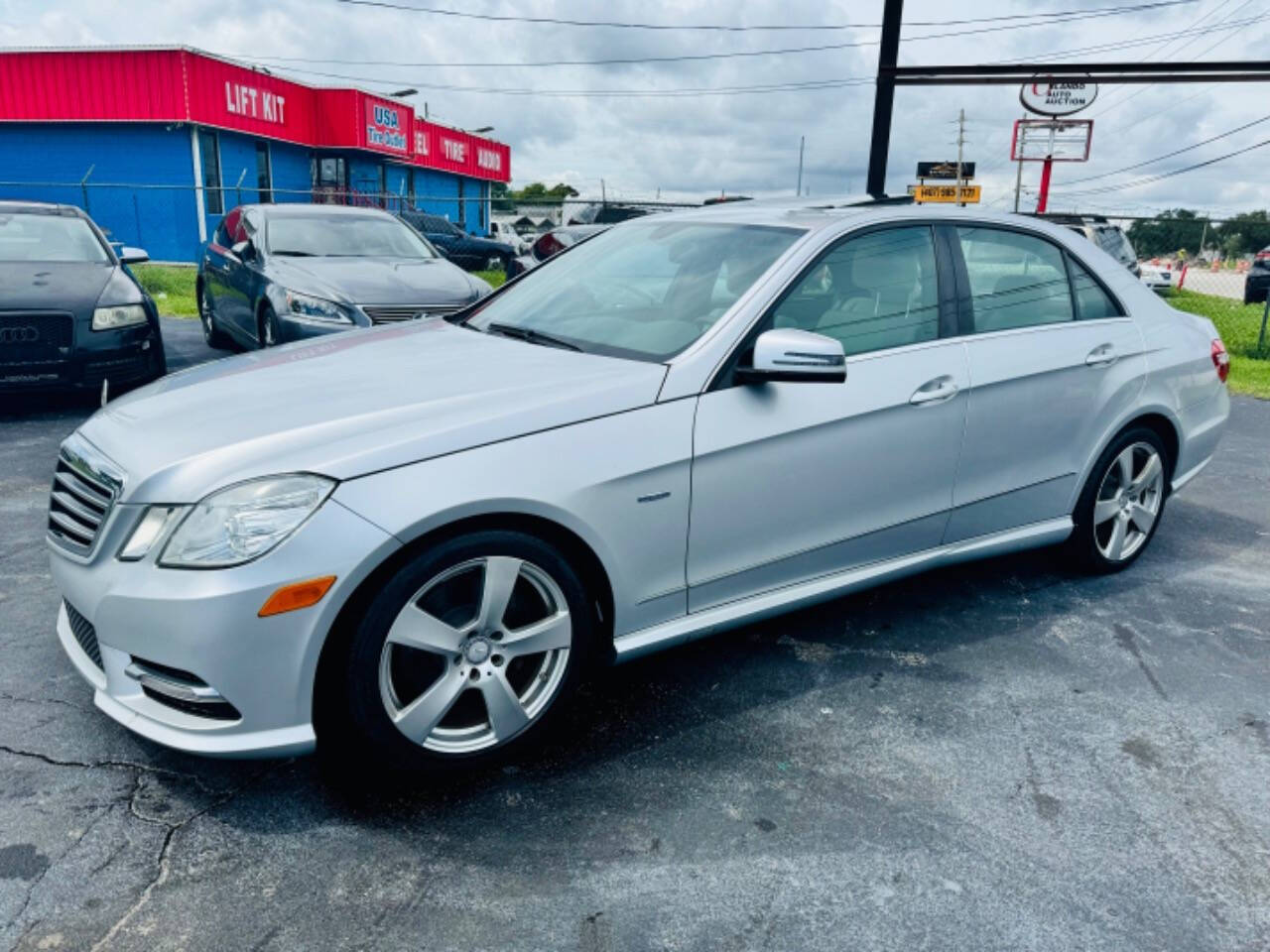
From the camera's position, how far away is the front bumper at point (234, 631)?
2357 millimetres

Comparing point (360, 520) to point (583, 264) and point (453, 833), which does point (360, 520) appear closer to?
point (453, 833)

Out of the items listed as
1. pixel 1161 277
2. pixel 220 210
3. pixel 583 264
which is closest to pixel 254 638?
pixel 583 264

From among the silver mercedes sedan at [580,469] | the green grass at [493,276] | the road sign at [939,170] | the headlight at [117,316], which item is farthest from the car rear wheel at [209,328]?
the road sign at [939,170]

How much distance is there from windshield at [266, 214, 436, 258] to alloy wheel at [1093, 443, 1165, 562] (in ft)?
20.7

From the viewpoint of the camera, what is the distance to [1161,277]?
27.3 m

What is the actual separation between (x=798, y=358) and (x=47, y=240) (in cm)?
713

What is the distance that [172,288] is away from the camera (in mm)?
16844

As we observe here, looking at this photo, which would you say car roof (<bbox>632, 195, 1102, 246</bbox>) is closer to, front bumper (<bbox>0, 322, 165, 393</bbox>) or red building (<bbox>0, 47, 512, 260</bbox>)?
front bumper (<bbox>0, 322, 165, 393</bbox>)

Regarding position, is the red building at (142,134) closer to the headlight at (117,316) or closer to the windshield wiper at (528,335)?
the headlight at (117,316)

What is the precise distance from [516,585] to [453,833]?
658 millimetres

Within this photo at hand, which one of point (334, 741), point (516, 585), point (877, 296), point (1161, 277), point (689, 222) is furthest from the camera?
point (1161, 277)

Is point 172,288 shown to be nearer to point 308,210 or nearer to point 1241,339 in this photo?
point 308,210

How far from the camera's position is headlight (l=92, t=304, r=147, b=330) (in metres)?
6.93

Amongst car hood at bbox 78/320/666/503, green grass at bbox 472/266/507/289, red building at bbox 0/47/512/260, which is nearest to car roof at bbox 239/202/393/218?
car hood at bbox 78/320/666/503
